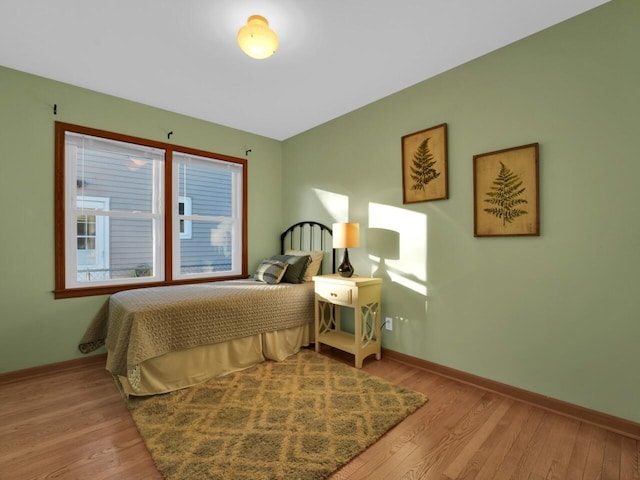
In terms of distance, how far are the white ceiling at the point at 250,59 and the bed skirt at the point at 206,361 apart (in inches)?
85.7

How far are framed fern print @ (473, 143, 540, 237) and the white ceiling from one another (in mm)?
797

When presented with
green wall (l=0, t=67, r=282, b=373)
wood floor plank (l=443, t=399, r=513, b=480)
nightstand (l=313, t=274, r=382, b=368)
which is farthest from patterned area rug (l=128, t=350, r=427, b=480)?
green wall (l=0, t=67, r=282, b=373)

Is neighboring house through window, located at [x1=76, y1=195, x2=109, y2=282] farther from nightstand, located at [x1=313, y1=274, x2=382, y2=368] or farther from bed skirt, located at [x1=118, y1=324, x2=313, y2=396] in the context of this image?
nightstand, located at [x1=313, y1=274, x2=382, y2=368]

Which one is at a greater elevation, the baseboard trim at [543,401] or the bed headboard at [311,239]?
the bed headboard at [311,239]

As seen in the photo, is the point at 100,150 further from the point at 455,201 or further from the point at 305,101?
the point at 455,201

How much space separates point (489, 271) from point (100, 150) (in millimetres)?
3478

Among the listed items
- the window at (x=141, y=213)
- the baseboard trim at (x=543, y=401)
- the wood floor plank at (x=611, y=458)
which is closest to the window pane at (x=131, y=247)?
the window at (x=141, y=213)

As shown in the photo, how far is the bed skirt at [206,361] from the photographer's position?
85.0 inches

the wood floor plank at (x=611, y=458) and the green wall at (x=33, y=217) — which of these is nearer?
the wood floor plank at (x=611, y=458)

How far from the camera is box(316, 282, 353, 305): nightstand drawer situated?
8.73ft

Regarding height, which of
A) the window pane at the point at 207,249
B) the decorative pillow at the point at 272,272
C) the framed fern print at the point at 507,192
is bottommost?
the decorative pillow at the point at 272,272

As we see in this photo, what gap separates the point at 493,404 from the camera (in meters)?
2.06

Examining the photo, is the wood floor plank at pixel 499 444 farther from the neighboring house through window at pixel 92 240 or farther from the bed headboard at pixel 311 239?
the neighboring house through window at pixel 92 240

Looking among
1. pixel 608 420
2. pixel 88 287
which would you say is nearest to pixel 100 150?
pixel 88 287
